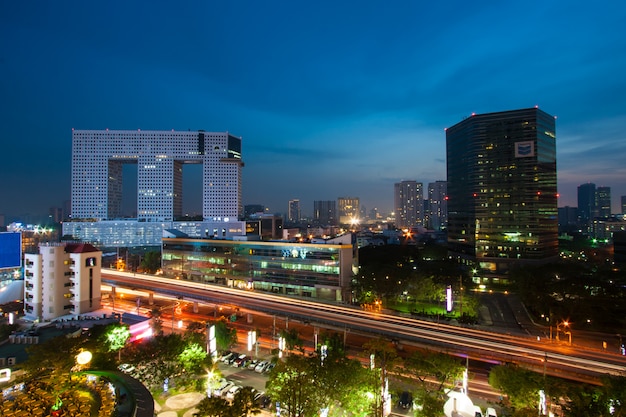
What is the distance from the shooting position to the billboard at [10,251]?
3344cm

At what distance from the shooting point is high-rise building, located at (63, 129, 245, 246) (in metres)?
94.0

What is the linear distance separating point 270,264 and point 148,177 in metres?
68.9

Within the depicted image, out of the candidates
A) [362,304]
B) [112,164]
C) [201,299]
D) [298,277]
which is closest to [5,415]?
[201,299]

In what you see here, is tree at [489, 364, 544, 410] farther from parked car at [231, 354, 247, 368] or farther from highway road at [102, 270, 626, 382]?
parked car at [231, 354, 247, 368]

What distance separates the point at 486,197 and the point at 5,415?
2451 inches

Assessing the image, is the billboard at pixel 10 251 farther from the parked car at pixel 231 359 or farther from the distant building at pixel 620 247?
the distant building at pixel 620 247

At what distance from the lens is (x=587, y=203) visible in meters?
179

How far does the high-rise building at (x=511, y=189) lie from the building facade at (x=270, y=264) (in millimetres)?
26700

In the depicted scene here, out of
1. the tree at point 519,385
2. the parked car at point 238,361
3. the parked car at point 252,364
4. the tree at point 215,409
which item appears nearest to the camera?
the tree at point 215,409

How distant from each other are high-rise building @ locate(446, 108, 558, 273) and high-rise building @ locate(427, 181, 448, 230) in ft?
368

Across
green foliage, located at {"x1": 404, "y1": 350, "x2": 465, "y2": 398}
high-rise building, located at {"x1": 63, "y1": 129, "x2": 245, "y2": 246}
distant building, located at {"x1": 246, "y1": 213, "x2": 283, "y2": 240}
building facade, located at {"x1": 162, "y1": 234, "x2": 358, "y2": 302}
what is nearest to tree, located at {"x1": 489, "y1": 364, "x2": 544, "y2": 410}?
green foliage, located at {"x1": 404, "y1": 350, "x2": 465, "y2": 398}

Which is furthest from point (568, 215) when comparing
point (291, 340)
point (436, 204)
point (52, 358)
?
point (52, 358)

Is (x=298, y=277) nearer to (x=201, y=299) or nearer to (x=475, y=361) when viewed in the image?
(x=201, y=299)

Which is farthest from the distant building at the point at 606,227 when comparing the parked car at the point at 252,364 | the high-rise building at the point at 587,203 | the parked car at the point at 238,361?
the parked car at the point at 238,361
